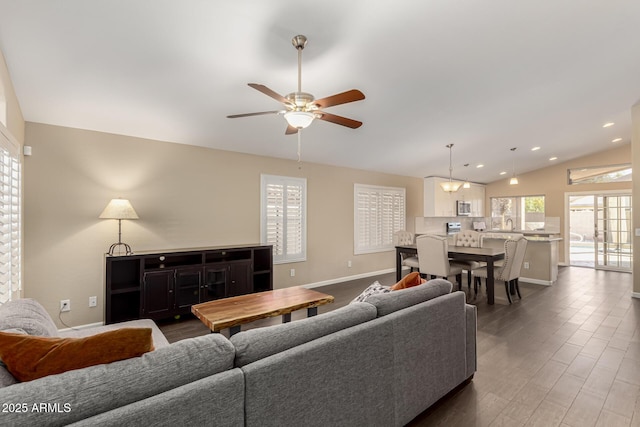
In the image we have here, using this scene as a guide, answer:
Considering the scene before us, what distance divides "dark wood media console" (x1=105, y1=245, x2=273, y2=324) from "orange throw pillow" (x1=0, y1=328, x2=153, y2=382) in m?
2.76

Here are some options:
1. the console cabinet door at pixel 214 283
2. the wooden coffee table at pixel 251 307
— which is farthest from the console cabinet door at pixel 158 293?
the wooden coffee table at pixel 251 307

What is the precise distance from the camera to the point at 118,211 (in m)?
3.48

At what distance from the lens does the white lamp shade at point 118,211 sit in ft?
11.3

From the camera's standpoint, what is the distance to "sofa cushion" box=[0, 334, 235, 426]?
0.88m

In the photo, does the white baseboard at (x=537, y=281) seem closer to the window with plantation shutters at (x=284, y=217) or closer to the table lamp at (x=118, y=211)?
the window with plantation shutters at (x=284, y=217)

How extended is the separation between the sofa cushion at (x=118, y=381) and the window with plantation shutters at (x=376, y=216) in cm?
534

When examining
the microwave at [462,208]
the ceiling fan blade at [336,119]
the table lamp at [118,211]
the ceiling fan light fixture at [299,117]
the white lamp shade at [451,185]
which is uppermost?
the ceiling fan blade at [336,119]

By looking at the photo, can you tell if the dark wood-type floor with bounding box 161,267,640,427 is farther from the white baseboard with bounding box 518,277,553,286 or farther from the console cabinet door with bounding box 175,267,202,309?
the white baseboard with bounding box 518,277,553,286

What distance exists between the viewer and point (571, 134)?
597 centimetres

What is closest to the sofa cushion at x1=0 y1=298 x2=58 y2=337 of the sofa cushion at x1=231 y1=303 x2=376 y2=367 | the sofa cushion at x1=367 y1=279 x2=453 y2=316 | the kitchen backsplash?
the sofa cushion at x1=231 y1=303 x2=376 y2=367

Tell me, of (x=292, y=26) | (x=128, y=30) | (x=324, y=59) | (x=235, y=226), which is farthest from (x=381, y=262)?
(x=128, y=30)

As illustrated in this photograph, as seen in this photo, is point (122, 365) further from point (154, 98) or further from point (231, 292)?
point (231, 292)

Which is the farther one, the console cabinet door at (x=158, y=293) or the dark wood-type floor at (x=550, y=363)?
the console cabinet door at (x=158, y=293)

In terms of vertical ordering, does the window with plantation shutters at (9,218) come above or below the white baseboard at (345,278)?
above
